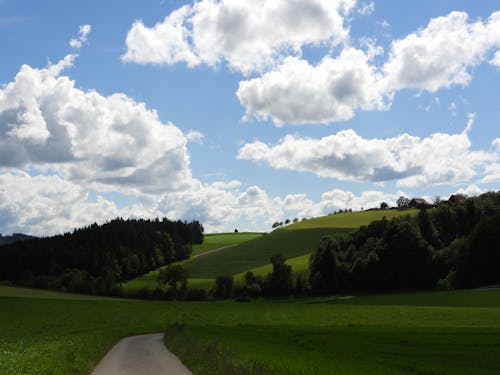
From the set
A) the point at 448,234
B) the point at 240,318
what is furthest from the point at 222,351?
the point at 448,234

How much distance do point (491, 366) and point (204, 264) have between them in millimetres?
148529

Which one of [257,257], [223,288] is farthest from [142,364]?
[257,257]

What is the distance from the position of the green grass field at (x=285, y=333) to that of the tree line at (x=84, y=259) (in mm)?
21507

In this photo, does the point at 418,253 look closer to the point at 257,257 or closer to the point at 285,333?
the point at 257,257

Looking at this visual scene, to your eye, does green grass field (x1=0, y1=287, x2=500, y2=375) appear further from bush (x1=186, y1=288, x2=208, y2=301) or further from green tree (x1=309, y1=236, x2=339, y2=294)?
bush (x1=186, y1=288, x2=208, y2=301)

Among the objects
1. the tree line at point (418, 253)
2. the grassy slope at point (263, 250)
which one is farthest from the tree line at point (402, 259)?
the grassy slope at point (263, 250)

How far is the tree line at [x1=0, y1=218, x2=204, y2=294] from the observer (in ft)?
458

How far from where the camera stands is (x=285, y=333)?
48.8 m

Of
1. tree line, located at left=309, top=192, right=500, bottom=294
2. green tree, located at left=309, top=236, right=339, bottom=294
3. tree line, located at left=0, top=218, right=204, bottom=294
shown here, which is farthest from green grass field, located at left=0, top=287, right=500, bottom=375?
tree line, located at left=0, top=218, right=204, bottom=294

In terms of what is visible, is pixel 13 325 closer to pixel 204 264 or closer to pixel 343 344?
pixel 343 344

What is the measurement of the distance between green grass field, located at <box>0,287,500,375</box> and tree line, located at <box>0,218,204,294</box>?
21507 millimetres

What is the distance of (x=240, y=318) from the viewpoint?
73.1 m

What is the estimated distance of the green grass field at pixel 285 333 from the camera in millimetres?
23172

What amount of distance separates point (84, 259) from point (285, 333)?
415ft
